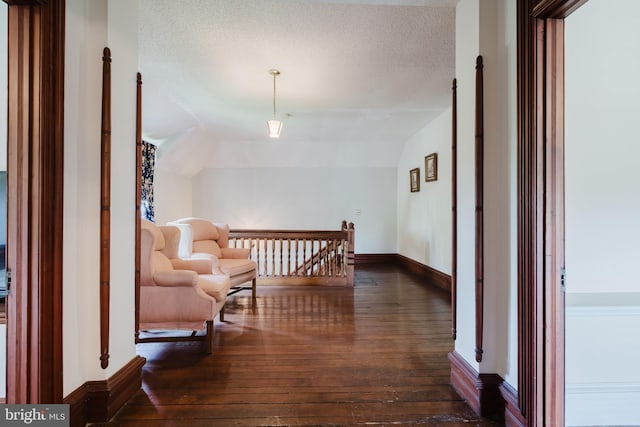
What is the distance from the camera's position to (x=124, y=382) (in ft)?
5.66

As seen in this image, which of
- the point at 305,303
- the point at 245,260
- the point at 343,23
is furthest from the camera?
the point at 245,260

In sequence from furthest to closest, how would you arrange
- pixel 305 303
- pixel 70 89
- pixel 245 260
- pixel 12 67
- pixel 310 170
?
pixel 310 170
pixel 245 260
pixel 305 303
pixel 70 89
pixel 12 67

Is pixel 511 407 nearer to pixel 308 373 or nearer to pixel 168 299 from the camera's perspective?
pixel 308 373

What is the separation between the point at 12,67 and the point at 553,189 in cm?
241

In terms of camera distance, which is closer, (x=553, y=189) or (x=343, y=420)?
(x=553, y=189)

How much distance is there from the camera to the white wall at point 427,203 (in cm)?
454

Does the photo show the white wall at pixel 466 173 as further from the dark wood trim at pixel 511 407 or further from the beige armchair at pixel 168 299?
the beige armchair at pixel 168 299

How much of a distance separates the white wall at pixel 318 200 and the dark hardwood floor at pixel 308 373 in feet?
12.3

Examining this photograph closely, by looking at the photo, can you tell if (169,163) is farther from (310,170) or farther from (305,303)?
(305,303)

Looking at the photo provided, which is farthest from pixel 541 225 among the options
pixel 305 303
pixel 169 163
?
pixel 169 163
